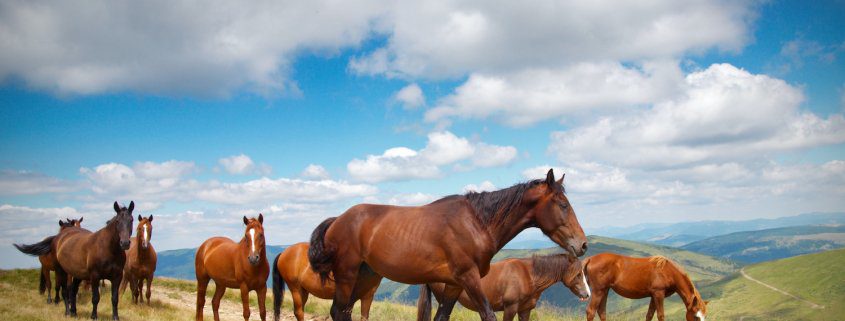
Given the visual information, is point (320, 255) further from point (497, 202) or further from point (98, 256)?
point (98, 256)

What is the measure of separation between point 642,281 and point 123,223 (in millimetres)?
15555

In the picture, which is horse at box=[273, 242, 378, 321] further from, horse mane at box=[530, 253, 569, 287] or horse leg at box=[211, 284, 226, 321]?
horse mane at box=[530, 253, 569, 287]

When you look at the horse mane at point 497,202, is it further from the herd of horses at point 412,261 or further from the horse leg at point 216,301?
the horse leg at point 216,301

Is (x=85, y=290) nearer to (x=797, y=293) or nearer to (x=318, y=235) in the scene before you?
(x=318, y=235)

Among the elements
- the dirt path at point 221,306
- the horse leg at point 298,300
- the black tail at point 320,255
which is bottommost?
the dirt path at point 221,306

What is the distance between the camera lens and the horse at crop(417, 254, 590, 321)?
40.7 feet

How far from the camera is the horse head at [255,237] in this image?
38.1ft

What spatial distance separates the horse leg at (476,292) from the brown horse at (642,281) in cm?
1102

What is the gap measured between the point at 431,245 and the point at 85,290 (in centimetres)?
1839

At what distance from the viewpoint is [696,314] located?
49.9 ft

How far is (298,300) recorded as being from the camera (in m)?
12.9

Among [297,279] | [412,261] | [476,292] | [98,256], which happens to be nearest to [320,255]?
[412,261]

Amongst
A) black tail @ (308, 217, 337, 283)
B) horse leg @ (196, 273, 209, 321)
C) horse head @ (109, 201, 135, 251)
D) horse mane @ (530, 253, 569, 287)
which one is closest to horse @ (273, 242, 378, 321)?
horse leg @ (196, 273, 209, 321)

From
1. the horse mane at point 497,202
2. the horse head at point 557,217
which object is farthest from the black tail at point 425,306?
the horse head at point 557,217
